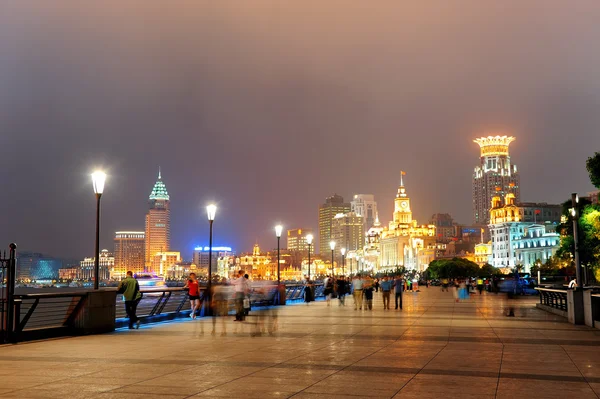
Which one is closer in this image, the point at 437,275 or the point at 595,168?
the point at 595,168

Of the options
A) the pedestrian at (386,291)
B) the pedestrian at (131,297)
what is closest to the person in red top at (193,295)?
the pedestrian at (131,297)

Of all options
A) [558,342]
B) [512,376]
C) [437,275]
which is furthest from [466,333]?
[437,275]

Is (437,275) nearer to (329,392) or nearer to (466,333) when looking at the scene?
(466,333)

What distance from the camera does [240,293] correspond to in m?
23.4

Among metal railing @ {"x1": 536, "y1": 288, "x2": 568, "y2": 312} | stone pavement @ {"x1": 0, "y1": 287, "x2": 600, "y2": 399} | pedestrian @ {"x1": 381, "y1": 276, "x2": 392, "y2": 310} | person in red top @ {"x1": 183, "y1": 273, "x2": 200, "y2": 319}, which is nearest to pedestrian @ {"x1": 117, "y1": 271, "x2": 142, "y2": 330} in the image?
stone pavement @ {"x1": 0, "y1": 287, "x2": 600, "y2": 399}

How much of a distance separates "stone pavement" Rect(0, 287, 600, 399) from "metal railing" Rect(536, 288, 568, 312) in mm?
6023

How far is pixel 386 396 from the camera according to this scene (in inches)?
380

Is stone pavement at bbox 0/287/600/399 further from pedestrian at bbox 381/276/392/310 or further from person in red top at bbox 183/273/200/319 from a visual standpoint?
pedestrian at bbox 381/276/392/310

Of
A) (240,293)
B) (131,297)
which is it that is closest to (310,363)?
(131,297)

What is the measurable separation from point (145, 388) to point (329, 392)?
2833mm

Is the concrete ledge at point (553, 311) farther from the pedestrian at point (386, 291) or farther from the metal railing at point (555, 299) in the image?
the pedestrian at point (386, 291)

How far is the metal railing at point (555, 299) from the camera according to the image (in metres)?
27.1

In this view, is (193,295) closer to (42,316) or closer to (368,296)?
(42,316)

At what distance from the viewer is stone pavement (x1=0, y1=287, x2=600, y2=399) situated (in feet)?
33.4
